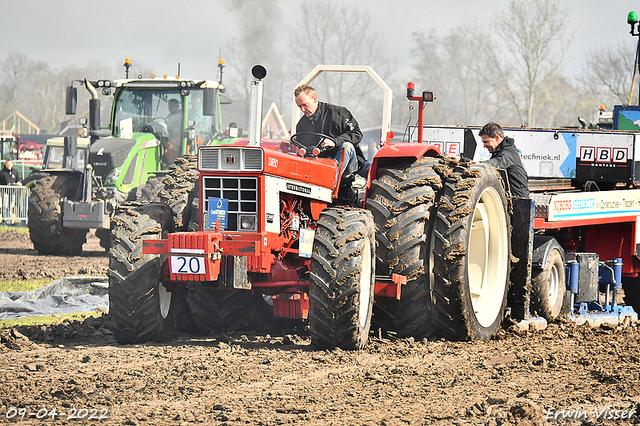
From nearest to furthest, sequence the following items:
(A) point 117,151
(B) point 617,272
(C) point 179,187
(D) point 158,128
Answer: (C) point 179,187
(B) point 617,272
(A) point 117,151
(D) point 158,128

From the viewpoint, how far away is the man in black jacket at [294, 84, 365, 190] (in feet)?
25.4

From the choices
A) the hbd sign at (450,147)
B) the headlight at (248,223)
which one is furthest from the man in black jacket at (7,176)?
the headlight at (248,223)

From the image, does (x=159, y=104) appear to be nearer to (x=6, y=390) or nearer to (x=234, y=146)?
(x=234, y=146)

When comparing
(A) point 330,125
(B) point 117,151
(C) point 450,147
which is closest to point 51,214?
(B) point 117,151

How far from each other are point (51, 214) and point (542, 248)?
9.93 metres

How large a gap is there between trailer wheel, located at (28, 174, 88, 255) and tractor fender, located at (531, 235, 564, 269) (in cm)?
974

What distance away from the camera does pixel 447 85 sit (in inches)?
3108

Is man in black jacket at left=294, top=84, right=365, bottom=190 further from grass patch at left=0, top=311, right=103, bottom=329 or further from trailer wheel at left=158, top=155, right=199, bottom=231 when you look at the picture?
grass patch at left=0, top=311, right=103, bottom=329

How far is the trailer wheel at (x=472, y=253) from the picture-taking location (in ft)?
23.4

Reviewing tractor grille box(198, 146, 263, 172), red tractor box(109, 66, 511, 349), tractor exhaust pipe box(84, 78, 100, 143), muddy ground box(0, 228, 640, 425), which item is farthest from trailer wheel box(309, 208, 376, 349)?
tractor exhaust pipe box(84, 78, 100, 143)

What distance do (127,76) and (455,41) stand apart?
6481 cm

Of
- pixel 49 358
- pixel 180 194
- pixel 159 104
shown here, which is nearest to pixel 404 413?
pixel 49 358

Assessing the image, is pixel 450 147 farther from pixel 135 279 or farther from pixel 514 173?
pixel 135 279

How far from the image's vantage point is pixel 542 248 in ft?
29.3
